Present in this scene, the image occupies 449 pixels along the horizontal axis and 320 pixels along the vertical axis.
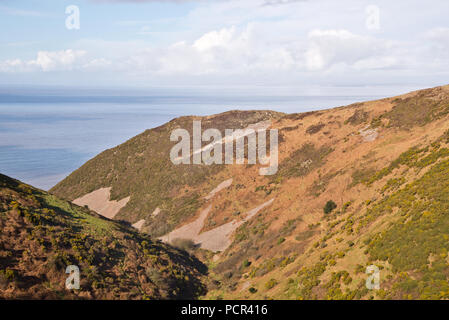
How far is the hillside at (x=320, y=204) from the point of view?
2225cm

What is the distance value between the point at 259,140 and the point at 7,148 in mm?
171447

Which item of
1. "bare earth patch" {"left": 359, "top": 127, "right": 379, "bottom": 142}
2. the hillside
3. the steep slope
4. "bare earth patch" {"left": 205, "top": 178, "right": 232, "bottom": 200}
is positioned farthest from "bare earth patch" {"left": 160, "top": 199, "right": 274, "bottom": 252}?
"bare earth patch" {"left": 359, "top": 127, "right": 379, "bottom": 142}

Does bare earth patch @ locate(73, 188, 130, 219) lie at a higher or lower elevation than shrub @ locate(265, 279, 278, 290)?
higher

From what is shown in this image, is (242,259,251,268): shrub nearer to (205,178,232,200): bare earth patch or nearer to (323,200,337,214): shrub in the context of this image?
(323,200,337,214): shrub

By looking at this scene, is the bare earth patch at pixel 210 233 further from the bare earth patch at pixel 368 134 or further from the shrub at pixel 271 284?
the bare earth patch at pixel 368 134

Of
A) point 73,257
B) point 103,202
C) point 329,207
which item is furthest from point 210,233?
point 103,202

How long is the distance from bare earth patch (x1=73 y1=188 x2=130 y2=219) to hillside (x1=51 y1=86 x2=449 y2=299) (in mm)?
441

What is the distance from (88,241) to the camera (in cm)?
3000

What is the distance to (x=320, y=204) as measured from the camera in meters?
39.2

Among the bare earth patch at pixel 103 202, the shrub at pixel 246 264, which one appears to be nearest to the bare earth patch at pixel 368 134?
the shrub at pixel 246 264

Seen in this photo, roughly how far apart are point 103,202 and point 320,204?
50.0 meters

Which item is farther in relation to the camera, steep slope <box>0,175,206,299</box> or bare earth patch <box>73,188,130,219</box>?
bare earth patch <box>73,188,130,219</box>

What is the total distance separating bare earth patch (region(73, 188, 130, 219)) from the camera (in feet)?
218

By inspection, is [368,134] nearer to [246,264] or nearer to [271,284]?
[246,264]
